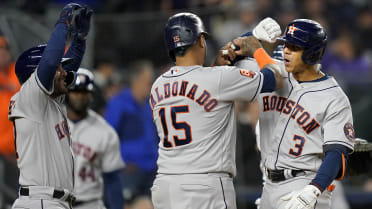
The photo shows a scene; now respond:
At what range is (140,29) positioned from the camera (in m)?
9.45

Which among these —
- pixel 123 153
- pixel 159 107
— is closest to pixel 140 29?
pixel 123 153

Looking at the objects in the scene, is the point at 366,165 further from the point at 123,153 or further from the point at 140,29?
the point at 140,29

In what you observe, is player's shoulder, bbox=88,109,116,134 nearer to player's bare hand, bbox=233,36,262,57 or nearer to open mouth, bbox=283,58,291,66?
player's bare hand, bbox=233,36,262,57

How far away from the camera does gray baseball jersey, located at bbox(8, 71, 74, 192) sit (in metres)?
4.65

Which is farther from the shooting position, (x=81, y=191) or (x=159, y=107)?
(x=81, y=191)

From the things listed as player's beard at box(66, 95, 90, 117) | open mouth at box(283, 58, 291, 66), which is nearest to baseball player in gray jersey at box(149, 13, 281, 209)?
open mouth at box(283, 58, 291, 66)

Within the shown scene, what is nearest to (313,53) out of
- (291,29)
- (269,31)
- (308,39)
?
(308,39)

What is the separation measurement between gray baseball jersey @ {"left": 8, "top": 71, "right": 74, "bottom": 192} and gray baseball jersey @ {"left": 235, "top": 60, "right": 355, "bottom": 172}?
1609mm

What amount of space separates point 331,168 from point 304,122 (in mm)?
481

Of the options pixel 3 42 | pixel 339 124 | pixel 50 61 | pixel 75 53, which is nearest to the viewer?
pixel 50 61

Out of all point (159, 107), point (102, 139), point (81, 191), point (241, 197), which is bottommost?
point (241, 197)

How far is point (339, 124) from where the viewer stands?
15.2 ft

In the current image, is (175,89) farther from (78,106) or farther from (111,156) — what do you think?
(78,106)

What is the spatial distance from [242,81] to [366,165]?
1.49m
